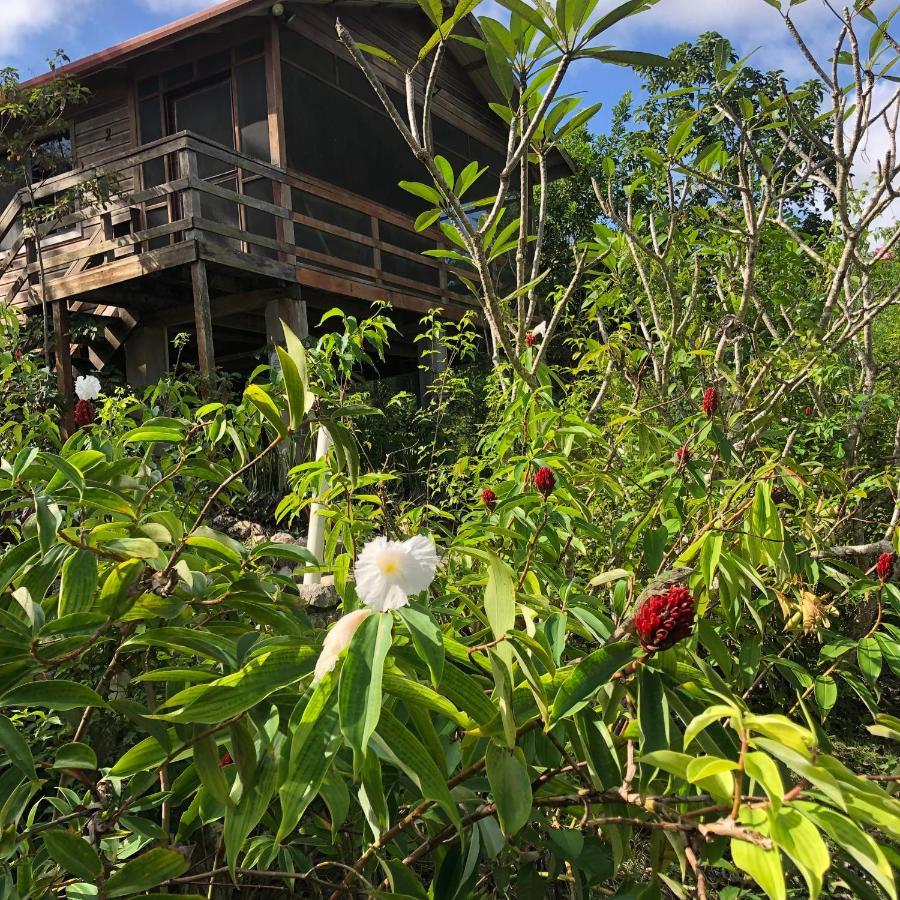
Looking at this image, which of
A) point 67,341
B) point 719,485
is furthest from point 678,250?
point 67,341

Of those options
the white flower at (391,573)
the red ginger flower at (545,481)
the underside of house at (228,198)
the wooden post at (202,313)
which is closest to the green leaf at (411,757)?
the white flower at (391,573)

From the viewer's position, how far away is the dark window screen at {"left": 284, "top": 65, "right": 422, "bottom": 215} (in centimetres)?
995

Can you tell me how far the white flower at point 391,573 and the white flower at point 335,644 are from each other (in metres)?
0.02

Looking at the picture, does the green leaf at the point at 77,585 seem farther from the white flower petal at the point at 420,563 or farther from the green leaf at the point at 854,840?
the green leaf at the point at 854,840

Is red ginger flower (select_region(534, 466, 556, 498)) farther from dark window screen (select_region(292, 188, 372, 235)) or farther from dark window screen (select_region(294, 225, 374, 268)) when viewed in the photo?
dark window screen (select_region(292, 188, 372, 235))

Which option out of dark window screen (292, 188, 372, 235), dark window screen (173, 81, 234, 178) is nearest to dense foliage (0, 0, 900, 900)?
dark window screen (292, 188, 372, 235)

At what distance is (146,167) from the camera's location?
10180 millimetres

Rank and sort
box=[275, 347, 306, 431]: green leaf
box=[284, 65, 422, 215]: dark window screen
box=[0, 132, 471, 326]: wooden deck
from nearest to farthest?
box=[275, 347, 306, 431]: green leaf → box=[0, 132, 471, 326]: wooden deck → box=[284, 65, 422, 215]: dark window screen

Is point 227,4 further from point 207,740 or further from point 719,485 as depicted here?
point 207,740

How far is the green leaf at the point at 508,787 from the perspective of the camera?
754 mm

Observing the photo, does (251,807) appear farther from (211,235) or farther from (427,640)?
(211,235)

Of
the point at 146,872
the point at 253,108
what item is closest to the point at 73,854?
the point at 146,872

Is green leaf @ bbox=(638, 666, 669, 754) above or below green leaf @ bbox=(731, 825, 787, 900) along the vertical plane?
above

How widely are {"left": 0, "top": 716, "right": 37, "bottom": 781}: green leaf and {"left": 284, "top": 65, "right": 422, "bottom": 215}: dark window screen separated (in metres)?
9.97
